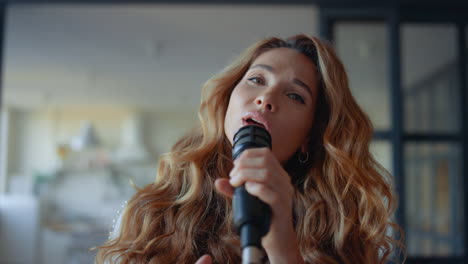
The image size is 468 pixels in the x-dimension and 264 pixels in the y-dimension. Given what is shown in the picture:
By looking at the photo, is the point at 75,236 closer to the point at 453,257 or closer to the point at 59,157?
the point at 59,157

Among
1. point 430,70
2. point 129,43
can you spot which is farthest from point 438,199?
point 129,43

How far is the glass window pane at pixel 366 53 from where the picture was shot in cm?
208

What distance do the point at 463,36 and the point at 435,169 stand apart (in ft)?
2.47

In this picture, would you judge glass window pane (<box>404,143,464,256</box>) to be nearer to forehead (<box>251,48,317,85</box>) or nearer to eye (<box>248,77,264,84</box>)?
forehead (<box>251,48,317,85</box>)

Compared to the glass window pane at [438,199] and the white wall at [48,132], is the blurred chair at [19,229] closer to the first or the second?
the white wall at [48,132]

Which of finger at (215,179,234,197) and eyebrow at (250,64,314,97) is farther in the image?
eyebrow at (250,64,314,97)

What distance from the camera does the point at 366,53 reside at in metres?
2.04

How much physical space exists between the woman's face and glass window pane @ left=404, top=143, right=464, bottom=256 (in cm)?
132

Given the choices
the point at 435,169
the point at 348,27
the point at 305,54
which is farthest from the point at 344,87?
the point at 435,169

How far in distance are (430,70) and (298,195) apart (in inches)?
69.1

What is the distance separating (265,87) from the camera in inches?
36.4

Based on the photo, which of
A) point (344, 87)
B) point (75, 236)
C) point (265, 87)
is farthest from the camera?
point (75, 236)

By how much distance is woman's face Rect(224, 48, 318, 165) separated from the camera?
2.82 feet

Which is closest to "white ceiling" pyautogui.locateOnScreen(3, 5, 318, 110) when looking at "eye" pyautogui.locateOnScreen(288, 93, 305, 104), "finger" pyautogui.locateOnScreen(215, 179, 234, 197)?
"eye" pyautogui.locateOnScreen(288, 93, 305, 104)
